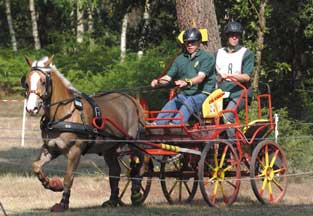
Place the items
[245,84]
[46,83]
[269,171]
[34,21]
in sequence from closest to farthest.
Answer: [46,83], [245,84], [269,171], [34,21]

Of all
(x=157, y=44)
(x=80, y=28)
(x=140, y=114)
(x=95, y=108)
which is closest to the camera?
(x=95, y=108)

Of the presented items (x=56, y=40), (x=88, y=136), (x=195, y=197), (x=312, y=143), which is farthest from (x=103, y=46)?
(x=88, y=136)

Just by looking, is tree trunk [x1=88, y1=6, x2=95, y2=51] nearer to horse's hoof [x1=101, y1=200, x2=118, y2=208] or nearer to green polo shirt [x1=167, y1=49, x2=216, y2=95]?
green polo shirt [x1=167, y1=49, x2=216, y2=95]

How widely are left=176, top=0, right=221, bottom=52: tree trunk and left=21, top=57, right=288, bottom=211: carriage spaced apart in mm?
2848

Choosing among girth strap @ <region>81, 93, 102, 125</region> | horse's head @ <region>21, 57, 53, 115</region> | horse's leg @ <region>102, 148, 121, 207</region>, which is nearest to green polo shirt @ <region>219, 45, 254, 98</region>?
horse's leg @ <region>102, 148, 121, 207</region>

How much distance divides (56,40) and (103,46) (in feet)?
12.0

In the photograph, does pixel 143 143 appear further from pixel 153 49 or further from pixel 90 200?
pixel 153 49

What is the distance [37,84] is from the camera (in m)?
10.6

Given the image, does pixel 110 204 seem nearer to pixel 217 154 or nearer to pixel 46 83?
pixel 217 154

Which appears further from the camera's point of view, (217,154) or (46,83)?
(217,154)

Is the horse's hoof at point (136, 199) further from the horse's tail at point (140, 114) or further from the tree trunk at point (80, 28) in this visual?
the tree trunk at point (80, 28)

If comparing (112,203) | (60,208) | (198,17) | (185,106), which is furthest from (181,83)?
(198,17)

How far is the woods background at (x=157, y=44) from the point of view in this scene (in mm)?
17328

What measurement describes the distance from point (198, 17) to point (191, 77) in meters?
3.33
